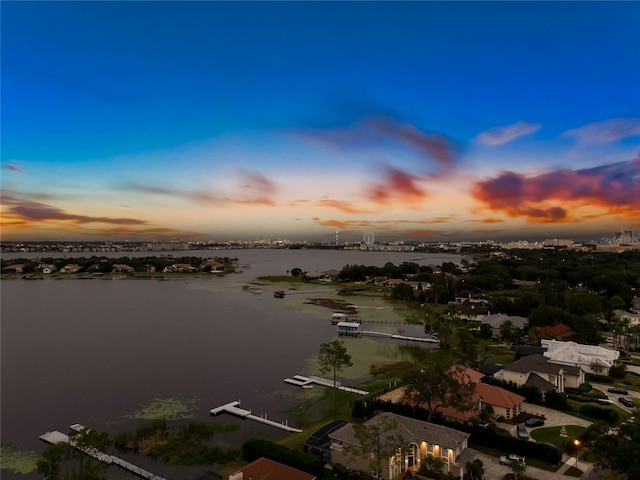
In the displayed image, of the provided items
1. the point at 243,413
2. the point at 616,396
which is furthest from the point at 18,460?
the point at 616,396

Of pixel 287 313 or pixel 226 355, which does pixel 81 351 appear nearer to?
pixel 226 355

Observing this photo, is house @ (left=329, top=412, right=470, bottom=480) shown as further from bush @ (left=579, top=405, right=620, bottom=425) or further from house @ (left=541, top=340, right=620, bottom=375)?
house @ (left=541, top=340, right=620, bottom=375)

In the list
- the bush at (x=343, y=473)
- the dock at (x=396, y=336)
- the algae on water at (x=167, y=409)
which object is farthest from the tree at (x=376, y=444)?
the dock at (x=396, y=336)

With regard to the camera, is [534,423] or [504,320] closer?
[534,423]

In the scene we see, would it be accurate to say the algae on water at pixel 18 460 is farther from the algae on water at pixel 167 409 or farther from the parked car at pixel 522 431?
the parked car at pixel 522 431

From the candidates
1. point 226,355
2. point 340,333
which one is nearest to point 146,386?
point 226,355

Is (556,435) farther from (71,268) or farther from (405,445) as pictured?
(71,268)
